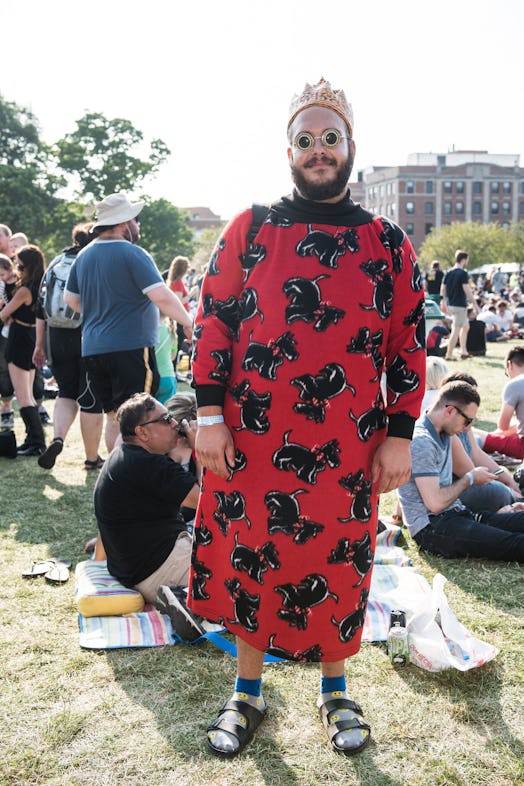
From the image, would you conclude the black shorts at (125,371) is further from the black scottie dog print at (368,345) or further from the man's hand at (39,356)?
the black scottie dog print at (368,345)

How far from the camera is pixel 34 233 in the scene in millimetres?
41750

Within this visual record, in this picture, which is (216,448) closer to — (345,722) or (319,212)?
(319,212)

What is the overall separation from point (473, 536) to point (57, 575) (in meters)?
2.37

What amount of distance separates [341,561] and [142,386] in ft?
9.24

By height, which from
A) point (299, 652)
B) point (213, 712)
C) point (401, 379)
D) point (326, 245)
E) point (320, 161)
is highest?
point (320, 161)

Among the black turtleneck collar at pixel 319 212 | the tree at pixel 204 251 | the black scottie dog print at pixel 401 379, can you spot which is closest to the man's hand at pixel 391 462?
the black scottie dog print at pixel 401 379

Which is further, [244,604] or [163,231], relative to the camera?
[163,231]

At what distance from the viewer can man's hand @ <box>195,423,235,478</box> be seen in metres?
2.25

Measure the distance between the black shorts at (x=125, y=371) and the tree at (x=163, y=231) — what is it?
4264 centimetres

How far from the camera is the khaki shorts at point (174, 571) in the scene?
3490mm

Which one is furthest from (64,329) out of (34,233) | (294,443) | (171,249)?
(171,249)

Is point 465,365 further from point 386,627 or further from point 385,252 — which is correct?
point 385,252

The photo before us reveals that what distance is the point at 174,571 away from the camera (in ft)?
11.5

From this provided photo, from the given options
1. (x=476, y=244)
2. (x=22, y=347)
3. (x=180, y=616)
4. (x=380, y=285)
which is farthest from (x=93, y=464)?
(x=476, y=244)
